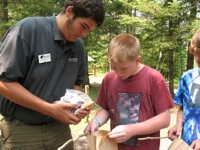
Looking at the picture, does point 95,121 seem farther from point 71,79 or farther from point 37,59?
point 37,59

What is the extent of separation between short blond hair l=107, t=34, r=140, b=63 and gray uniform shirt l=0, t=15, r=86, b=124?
321mm

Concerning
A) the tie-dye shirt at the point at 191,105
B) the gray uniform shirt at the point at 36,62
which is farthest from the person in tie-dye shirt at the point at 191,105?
the gray uniform shirt at the point at 36,62

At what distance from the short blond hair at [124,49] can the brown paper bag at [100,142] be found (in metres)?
0.47

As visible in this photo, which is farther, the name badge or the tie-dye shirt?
the tie-dye shirt

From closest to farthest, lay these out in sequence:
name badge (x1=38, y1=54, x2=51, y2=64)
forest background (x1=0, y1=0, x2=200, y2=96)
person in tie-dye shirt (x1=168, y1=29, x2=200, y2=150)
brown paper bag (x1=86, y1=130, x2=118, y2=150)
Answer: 1. brown paper bag (x1=86, y1=130, x2=118, y2=150)
2. name badge (x1=38, y1=54, x2=51, y2=64)
3. person in tie-dye shirt (x1=168, y1=29, x2=200, y2=150)
4. forest background (x1=0, y1=0, x2=200, y2=96)

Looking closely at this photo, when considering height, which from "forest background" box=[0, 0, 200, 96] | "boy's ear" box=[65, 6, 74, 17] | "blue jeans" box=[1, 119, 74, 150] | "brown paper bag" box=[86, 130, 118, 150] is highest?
"boy's ear" box=[65, 6, 74, 17]

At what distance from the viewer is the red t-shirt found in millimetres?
1773

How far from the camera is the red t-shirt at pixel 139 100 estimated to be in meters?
1.77

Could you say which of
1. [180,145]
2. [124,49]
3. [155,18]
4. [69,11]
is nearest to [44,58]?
[69,11]

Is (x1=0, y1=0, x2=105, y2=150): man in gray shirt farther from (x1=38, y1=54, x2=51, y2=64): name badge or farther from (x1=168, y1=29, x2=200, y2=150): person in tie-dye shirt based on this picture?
(x1=168, y1=29, x2=200, y2=150): person in tie-dye shirt

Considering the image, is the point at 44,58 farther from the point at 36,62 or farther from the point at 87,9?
the point at 87,9

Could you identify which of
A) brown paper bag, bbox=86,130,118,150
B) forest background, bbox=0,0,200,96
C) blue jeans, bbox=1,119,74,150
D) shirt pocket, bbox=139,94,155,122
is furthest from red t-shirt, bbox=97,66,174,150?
forest background, bbox=0,0,200,96

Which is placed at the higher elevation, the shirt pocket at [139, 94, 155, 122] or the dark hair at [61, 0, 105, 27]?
the dark hair at [61, 0, 105, 27]

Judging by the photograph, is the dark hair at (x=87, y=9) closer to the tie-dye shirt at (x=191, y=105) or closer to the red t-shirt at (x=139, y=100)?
the red t-shirt at (x=139, y=100)
